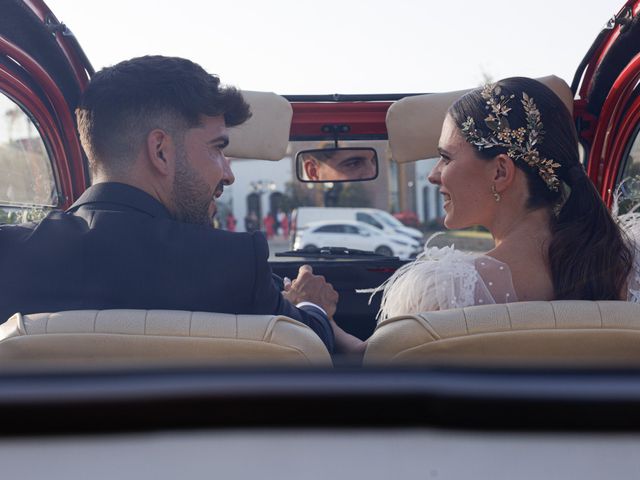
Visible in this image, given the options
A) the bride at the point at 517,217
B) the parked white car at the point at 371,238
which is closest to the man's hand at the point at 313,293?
the bride at the point at 517,217

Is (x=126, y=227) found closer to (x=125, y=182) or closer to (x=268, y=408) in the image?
(x=125, y=182)

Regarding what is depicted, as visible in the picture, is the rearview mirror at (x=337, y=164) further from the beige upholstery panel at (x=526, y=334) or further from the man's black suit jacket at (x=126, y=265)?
the beige upholstery panel at (x=526, y=334)

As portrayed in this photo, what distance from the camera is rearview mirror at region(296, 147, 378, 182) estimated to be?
4598 mm

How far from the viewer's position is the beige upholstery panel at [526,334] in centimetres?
158

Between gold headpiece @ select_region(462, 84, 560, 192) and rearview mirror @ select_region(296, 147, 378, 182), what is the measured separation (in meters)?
1.95

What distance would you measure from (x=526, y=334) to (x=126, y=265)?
114cm

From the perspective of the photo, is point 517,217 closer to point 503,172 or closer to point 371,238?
point 503,172

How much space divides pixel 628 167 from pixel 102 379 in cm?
368

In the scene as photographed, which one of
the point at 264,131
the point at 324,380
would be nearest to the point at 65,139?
the point at 264,131

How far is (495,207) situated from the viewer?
268 cm

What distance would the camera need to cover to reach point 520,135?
2604 mm

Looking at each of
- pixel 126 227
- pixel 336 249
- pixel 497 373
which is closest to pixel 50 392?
pixel 497 373

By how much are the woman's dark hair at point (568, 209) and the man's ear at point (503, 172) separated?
0.02 metres

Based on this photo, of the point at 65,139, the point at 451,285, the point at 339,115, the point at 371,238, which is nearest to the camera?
the point at 451,285
